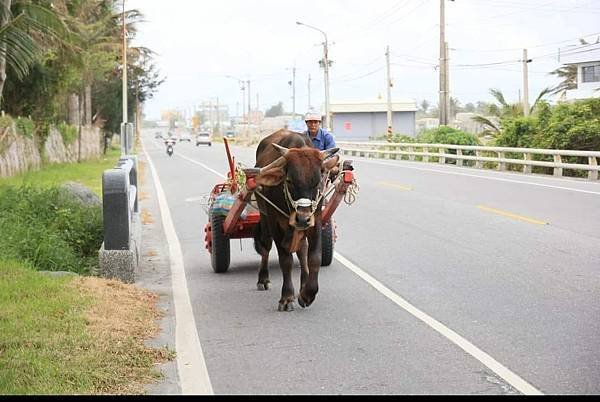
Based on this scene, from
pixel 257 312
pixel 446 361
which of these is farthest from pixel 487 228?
pixel 446 361

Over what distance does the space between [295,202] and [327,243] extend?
9.50ft

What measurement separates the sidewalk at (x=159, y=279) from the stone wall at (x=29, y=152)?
821 centimetres

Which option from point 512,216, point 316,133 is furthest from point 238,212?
point 512,216

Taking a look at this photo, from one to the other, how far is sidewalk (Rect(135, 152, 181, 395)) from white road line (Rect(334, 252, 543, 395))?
2.33m

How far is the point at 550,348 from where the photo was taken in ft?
22.5

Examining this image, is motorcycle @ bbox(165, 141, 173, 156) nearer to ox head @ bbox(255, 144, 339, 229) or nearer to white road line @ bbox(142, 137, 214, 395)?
white road line @ bbox(142, 137, 214, 395)

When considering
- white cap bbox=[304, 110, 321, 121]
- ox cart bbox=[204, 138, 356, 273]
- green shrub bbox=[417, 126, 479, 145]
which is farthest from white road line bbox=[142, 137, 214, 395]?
green shrub bbox=[417, 126, 479, 145]

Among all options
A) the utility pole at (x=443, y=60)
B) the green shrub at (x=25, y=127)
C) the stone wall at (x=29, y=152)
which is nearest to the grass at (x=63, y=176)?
the stone wall at (x=29, y=152)

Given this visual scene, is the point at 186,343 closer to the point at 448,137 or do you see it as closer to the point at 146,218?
the point at 146,218

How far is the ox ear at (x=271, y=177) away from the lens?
325 inches

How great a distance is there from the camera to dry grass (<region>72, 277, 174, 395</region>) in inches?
249

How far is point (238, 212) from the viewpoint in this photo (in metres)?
9.87

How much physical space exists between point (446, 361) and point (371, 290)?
299 cm
